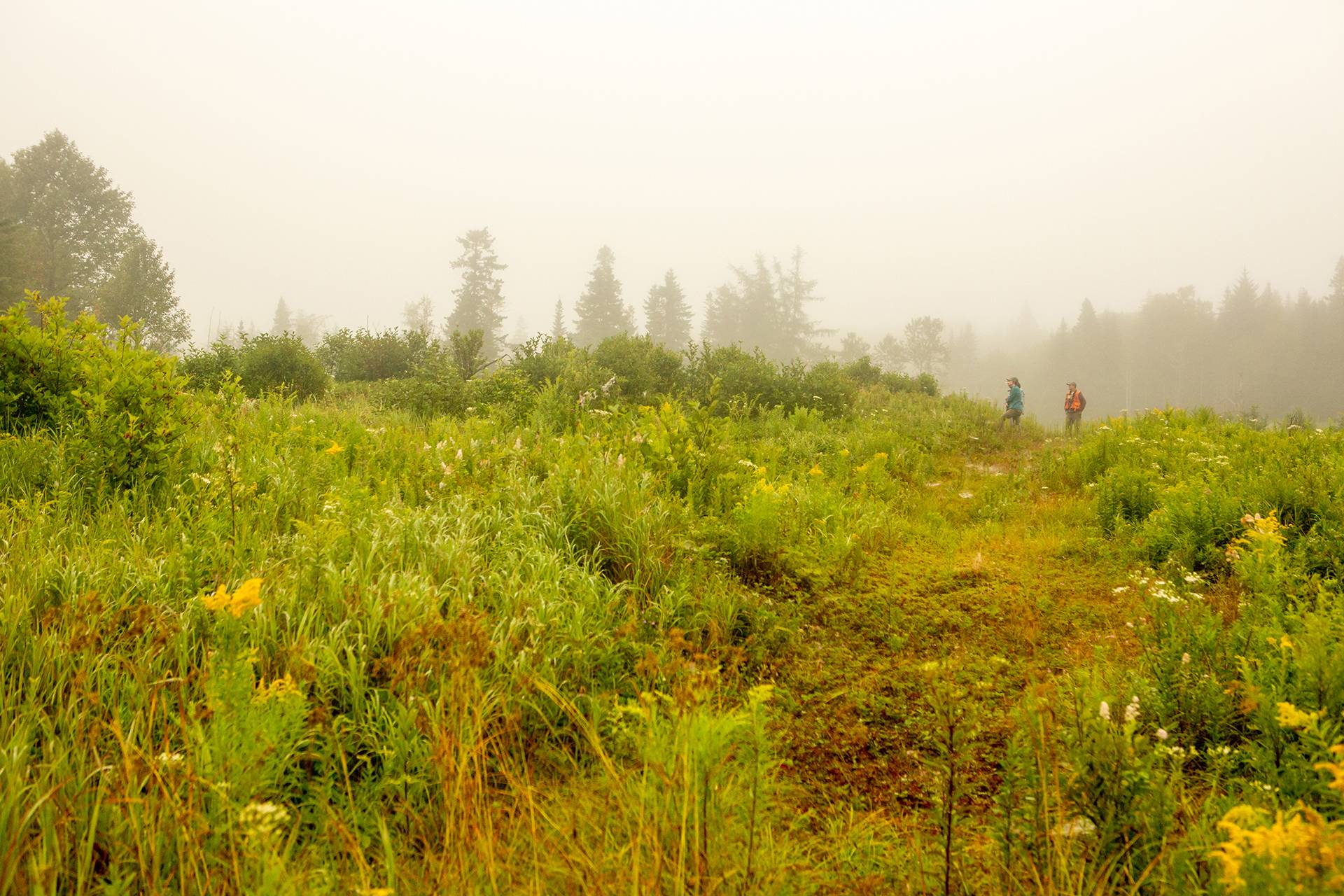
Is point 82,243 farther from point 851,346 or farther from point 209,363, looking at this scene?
point 851,346

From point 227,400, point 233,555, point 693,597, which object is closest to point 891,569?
point 693,597

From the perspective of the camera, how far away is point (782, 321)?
61.3 metres

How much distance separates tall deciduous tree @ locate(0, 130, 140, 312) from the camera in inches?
1332

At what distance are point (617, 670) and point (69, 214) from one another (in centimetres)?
4995

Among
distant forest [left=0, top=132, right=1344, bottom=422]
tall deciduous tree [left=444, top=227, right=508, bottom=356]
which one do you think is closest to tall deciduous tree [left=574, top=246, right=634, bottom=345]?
distant forest [left=0, top=132, right=1344, bottom=422]

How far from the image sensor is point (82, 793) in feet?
5.93

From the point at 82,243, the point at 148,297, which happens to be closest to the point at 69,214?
the point at 82,243

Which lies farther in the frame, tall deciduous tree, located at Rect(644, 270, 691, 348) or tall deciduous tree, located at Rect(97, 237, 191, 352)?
tall deciduous tree, located at Rect(644, 270, 691, 348)

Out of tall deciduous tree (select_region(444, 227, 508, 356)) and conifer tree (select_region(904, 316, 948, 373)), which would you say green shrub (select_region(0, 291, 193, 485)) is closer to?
tall deciduous tree (select_region(444, 227, 508, 356))

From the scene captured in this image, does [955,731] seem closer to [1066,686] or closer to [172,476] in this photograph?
[1066,686]

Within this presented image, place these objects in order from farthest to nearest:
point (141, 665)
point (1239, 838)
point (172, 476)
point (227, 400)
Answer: point (227, 400), point (172, 476), point (141, 665), point (1239, 838)

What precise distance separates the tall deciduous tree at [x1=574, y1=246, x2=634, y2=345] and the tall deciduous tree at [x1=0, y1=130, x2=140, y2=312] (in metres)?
29.4

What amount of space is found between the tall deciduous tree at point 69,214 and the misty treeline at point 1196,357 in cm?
6978

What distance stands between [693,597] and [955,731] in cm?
159
